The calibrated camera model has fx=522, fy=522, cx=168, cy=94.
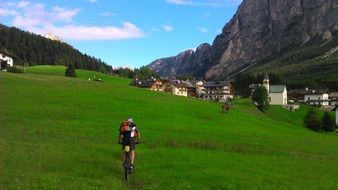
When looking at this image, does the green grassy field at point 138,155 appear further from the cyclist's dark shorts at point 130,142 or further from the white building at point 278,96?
the white building at point 278,96

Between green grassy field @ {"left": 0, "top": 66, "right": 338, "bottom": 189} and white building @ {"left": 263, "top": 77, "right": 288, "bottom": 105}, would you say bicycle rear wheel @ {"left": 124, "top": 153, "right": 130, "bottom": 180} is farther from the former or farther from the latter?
white building @ {"left": 263, "top": 77, "right": 288, "bottom": 105}

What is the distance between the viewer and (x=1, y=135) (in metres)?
37.5

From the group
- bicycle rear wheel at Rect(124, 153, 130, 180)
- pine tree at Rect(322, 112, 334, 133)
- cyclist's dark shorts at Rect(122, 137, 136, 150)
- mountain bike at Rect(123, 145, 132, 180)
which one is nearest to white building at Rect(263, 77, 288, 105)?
pine tree at Rect(322, 112, 334, 133)

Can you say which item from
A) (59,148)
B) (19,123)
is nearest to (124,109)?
(19,123)

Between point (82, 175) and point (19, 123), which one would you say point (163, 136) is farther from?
point (82, 175)

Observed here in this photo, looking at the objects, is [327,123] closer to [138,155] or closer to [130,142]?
[138,155]

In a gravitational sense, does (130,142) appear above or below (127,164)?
above

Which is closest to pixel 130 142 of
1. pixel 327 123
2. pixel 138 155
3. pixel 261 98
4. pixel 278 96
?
pixel 138 155

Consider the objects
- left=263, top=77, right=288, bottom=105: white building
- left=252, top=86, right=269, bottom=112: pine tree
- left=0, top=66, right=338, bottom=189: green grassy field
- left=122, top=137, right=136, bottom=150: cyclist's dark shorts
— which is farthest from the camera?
left=263, top=77, right=288, bottom=105: white building

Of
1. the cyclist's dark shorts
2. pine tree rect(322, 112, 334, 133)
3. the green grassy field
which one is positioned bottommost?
pine tree rect(322, 112, 334, 133)

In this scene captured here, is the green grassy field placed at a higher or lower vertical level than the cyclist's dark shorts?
lower

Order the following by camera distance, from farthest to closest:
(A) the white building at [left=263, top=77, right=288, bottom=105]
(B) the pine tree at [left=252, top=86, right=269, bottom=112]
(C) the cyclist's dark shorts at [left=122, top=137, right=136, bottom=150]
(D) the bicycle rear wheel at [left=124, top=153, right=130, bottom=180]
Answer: (A) the white building at [left=263, top=77, right=288, bottom=105] < (B) the pine tree at [left=252, top=86, right=269, bottom=112] < (C) the cyclist's dark shorts at [left=122, top=137, right=136, bottom=150] < (D) the bicycle rear wheel at [left=124, top=153, right=130, bottom=180]

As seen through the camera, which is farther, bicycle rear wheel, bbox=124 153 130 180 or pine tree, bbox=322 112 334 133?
pine tree, bbox=322 112 334 133

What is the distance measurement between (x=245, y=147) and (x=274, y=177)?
15421 millimetres
